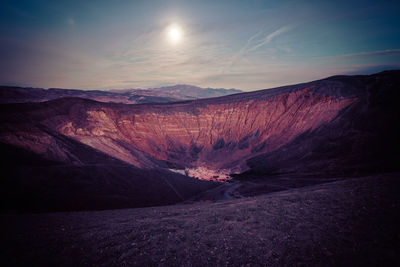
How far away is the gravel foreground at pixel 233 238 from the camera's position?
18.1ft

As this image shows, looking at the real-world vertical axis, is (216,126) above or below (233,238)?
above

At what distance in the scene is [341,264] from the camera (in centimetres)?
495

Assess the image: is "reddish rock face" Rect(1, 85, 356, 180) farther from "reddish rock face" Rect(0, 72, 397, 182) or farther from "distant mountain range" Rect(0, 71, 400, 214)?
"distant mountain range" Rect(0, 71, 400, 214)

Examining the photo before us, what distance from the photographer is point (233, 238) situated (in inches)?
269

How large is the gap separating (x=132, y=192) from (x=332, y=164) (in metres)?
20.4

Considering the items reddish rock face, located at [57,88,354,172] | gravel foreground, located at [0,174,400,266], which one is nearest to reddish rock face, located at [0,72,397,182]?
reddish rock face, located at [57,88,354,172]

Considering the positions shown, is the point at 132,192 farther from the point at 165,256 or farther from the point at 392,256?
the point at 392,256

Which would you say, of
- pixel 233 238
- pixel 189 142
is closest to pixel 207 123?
pixel 189 142

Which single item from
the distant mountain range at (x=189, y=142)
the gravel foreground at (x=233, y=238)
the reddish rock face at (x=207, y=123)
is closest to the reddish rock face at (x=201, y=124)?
the reddish rock face at (x=207, y=123)

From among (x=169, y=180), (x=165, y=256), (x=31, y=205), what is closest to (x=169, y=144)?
(x=169, y=180)

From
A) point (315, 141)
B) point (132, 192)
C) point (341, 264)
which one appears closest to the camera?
point (341, 264)

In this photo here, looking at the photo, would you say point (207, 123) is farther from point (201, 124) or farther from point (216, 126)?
point (216, 126)

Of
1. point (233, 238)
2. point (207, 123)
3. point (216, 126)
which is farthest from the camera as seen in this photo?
point (207, 123)

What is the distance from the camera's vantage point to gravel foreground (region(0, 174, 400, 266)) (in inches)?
217
